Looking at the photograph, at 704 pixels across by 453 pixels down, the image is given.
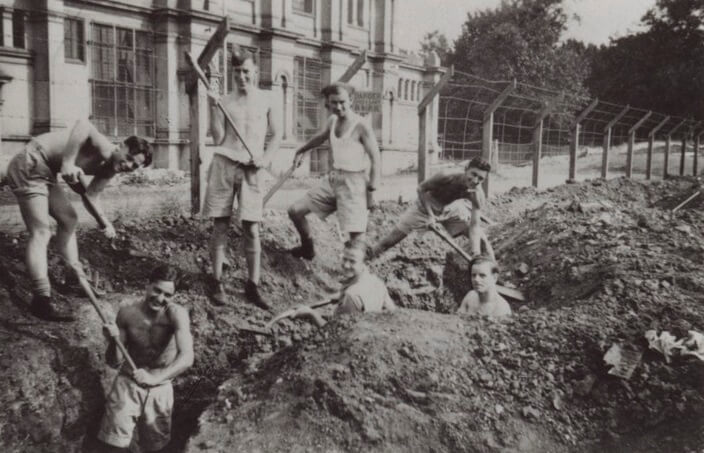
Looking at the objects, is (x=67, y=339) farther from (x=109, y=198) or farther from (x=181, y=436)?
(x=109, y=198)

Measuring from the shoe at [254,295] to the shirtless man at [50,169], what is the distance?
144 cm

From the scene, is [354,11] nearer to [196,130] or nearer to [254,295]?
[196,130]

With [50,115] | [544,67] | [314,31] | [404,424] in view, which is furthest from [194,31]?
[544,67]

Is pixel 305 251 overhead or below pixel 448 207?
below

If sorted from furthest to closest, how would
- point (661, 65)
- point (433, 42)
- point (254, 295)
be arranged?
point (433, 42), point (661, 65), point (254, 295)

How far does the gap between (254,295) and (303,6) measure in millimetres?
17738

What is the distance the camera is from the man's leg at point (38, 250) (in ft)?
15.1

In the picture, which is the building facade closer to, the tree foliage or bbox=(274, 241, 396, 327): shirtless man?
bbox=(274, 241, 396, 327): shirtless man

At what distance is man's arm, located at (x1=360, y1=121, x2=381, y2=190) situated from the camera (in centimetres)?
582

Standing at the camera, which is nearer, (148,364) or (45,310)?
(148,364)

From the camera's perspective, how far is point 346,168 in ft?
19.4

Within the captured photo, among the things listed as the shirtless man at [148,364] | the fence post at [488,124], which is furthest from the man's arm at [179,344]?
the fence post at [488,124]

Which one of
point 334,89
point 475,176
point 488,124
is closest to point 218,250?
point 334,89

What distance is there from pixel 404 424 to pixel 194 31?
573 inches
